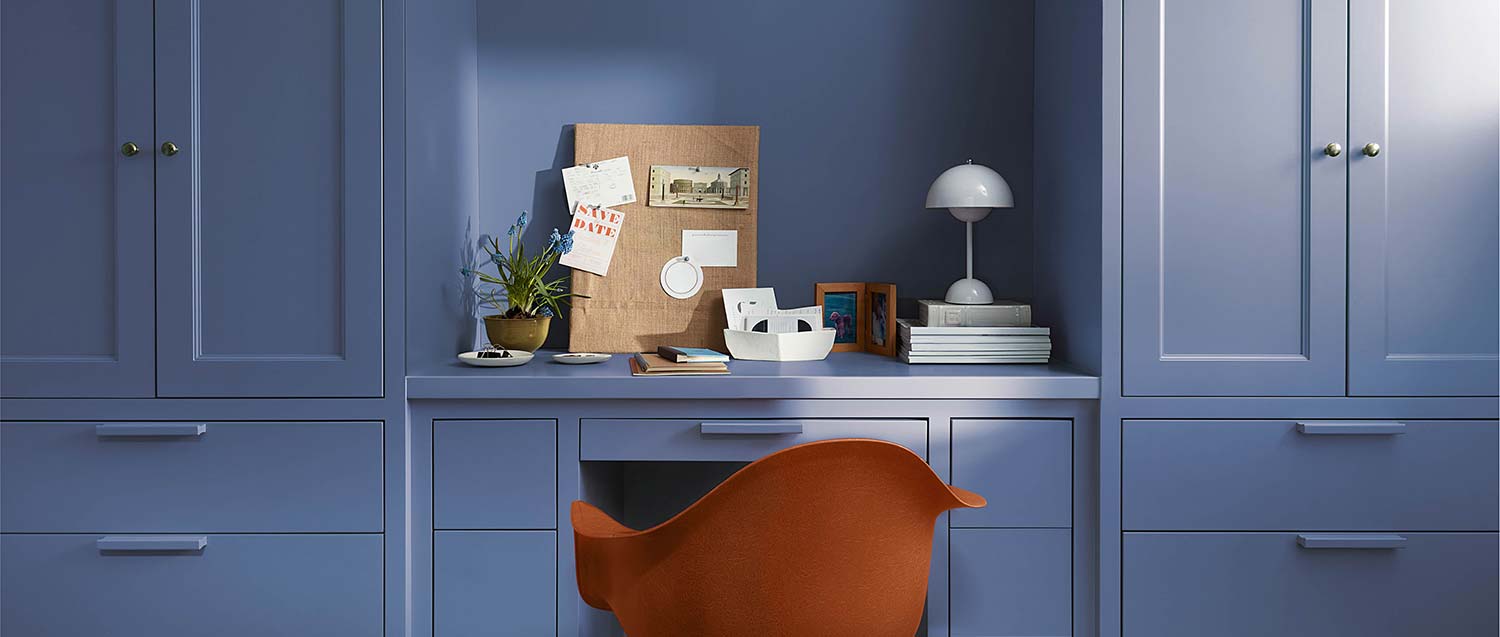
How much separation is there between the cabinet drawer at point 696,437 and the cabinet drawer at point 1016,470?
0.32ft

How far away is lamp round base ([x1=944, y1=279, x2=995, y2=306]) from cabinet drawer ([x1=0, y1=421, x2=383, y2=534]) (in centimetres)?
132

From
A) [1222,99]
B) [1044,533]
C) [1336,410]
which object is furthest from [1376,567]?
[1222,99]

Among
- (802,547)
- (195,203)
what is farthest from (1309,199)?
(195,203)

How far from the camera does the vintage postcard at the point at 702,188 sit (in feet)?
7.81

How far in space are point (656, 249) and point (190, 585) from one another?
125 centimetres

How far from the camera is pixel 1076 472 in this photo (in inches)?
75.6

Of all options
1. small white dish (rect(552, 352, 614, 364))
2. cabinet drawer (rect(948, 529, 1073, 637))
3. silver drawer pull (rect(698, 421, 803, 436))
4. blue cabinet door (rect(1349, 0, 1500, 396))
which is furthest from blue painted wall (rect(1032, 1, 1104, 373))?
small white dish (rect(552, 352, 614, 364))

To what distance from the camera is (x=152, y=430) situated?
1.85 metres

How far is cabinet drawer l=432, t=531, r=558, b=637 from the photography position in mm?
1899

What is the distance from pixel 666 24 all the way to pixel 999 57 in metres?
0.87

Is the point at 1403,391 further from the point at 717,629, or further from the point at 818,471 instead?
the point at 717,629

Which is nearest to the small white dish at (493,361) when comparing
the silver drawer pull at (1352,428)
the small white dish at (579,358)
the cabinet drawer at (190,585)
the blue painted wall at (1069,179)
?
the small white dish at (579,358)

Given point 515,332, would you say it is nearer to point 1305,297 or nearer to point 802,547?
point 802,547

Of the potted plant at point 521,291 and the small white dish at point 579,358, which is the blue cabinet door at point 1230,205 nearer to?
the small white dish at point 579,358
